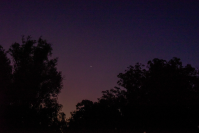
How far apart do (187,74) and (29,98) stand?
Answer: 2517cm

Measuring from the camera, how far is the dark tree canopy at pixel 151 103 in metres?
33.4

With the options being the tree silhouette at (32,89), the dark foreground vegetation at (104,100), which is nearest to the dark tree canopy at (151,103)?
the dark foreground vegetation at (104,100)

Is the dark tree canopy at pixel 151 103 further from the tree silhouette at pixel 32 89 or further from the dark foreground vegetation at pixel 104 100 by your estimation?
the tree silhouette at pixel 32 89

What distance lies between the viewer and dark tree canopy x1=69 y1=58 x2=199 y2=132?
33375 millimetres

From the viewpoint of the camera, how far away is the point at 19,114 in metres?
31.2

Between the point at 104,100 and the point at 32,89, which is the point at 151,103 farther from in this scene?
the point at 32,89

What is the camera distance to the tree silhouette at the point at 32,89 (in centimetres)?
3152

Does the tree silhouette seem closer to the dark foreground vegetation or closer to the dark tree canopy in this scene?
the dark foreground vegetation

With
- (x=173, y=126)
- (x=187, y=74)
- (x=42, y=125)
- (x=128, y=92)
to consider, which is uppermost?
(x=187, y=74)

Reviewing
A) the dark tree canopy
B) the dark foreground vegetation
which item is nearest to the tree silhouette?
the dark foreground vegetation

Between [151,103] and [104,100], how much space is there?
812 centimetres

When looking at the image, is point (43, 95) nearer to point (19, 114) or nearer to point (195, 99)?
point (19, 114)

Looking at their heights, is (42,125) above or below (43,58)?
below

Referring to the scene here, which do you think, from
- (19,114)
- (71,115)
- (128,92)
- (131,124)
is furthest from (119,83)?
(19,114)
